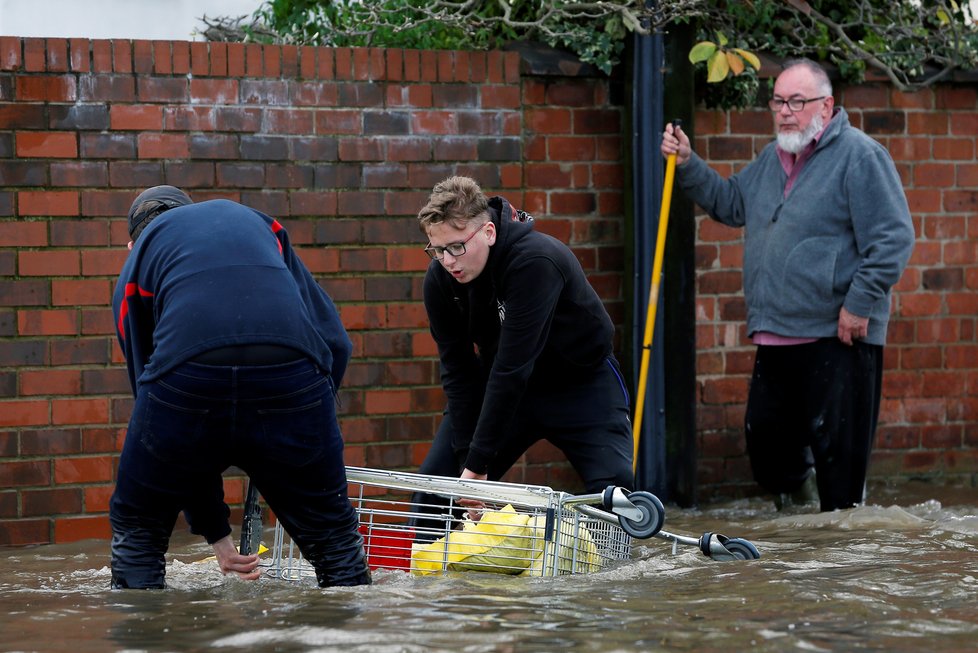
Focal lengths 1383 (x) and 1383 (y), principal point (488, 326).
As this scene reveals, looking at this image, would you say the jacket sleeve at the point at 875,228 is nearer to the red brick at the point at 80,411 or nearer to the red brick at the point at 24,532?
the red brick at the point at 80,411

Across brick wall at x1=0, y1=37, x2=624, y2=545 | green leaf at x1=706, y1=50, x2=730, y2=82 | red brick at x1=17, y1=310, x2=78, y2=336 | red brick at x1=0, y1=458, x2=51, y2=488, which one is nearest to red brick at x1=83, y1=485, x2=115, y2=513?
brick wall at x1=0, y1=37, x2=624, y2=545

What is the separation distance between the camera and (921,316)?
24.9 feet

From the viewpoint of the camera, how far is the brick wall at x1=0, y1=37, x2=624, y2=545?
6.18 m

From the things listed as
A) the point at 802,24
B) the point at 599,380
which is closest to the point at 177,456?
the point at 599,380

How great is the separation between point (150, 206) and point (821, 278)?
313cm

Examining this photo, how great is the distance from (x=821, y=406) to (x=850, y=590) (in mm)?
1879

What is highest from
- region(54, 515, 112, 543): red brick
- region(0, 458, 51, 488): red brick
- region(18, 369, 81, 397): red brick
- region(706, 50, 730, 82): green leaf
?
region(706, 50, 730, 82): green leaf

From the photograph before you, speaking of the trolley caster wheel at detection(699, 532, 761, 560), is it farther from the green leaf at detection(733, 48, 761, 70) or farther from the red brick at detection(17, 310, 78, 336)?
the red brick at detection(17, 310, 78, 336)

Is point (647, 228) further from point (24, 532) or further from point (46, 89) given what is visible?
point (24, 532)

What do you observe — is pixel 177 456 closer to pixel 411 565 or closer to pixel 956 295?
pixel 411 565

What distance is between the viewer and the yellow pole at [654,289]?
6598 mm

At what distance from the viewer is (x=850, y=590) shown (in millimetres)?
4492

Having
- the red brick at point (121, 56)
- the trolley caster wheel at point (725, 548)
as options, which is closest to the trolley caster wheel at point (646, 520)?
the trolley caster wheel at point (725, 548)

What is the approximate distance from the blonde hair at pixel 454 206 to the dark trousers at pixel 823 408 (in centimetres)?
216
